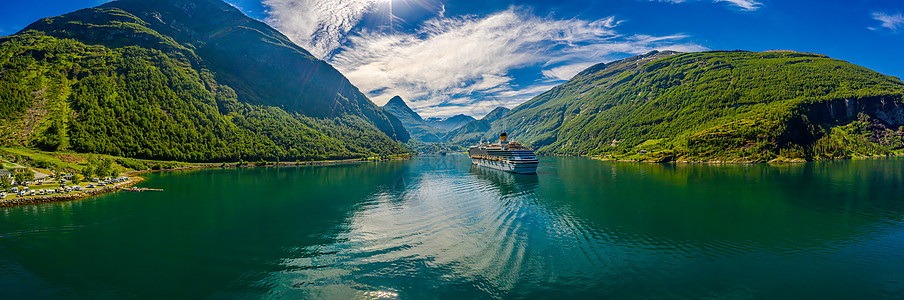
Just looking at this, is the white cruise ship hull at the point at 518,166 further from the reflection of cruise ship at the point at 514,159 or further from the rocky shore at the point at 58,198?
the rocky shore at the point at 58,198

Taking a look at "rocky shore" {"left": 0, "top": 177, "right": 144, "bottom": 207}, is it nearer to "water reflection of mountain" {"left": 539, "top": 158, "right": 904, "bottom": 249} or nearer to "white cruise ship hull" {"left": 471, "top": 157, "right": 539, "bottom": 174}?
"water reflection of mountain" {"left": 539, "top": 158, "right": 904, "bottom": 249}

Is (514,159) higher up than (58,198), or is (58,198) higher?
(514,159)

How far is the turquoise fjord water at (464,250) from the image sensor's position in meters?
17.8

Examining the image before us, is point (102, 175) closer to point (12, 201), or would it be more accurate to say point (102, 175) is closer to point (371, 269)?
point (12, 201)

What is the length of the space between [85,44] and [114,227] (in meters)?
270

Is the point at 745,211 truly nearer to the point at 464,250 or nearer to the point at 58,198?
the point at 464,250

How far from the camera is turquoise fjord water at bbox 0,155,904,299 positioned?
58.5 ft

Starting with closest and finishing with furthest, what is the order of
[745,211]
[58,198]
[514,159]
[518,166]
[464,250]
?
1. [464,250]
2. [745,211]
3. [58,198]
4. [518,166]
5. [514,159]

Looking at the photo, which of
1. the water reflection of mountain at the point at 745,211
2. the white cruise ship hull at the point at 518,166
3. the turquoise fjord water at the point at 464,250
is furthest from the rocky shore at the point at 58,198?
the white cruise ship hull at the point at 518,166

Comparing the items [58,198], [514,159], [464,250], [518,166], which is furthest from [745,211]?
[58,198]

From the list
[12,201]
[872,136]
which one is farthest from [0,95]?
[872,136]

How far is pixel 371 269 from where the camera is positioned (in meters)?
20.7

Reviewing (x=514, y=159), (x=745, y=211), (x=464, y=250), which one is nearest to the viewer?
(x=464, y=250)

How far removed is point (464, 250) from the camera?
24.6m
